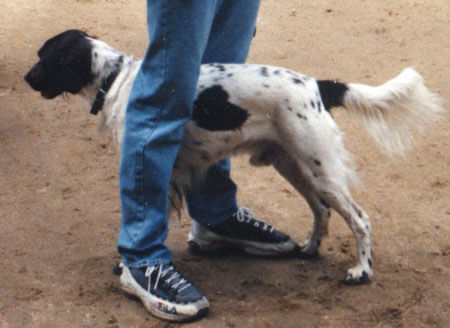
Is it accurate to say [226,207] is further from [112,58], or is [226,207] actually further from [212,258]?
[112,58]

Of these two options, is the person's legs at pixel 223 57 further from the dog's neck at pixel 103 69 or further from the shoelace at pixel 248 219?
the dog's neck at pixel 103 69

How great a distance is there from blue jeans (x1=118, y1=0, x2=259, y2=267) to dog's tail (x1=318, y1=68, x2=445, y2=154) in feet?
1.97

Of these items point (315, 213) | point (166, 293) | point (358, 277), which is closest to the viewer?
point (166, 293)

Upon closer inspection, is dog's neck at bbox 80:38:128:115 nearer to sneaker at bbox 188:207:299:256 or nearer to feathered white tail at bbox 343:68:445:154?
sneaker at bbox 188:207:299:256

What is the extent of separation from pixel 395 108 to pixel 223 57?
0.79 meters

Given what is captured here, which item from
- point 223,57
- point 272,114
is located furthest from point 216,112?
point 223,57

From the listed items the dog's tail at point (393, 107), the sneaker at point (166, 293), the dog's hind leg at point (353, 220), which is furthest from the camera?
the dog's tail at point (393, 107)

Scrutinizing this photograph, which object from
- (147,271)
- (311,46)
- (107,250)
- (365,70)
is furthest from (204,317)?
(311,46)

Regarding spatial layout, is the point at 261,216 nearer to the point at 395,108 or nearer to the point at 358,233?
the point at 358,233

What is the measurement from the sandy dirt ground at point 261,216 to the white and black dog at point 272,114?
0.20 m

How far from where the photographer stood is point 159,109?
8.32ft

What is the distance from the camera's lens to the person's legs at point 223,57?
9.51ft

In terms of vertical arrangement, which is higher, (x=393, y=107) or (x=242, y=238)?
(x=393, y=107)

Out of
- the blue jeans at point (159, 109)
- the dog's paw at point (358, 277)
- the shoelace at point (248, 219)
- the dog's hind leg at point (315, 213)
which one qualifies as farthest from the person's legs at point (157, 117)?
the dog's paw at point (358, 277)
